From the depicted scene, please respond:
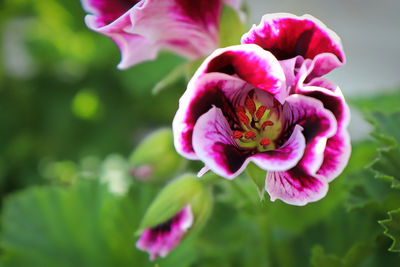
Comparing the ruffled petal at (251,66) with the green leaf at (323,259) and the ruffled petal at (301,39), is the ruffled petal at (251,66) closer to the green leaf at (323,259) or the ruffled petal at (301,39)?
the ruffled petal at (301,39)

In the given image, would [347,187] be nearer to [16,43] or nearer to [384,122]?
[384,122]

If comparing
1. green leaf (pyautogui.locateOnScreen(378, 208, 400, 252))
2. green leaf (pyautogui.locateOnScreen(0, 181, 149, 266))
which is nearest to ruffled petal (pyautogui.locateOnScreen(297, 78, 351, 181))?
green leaf (pyautogui.locateOnScreen(378, 208, 400, 252))

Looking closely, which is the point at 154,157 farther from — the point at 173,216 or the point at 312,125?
the point at 312,125

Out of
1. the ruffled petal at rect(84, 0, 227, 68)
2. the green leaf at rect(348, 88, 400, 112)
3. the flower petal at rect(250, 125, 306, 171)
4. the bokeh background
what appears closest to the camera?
the flower petal at rect(250, 125, 306, 171)

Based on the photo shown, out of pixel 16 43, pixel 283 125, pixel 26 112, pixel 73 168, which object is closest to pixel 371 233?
pixel 283 125

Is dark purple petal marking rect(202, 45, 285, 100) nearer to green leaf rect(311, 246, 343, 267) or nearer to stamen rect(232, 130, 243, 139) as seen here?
stamen rect(232, 130, 243, 139)
